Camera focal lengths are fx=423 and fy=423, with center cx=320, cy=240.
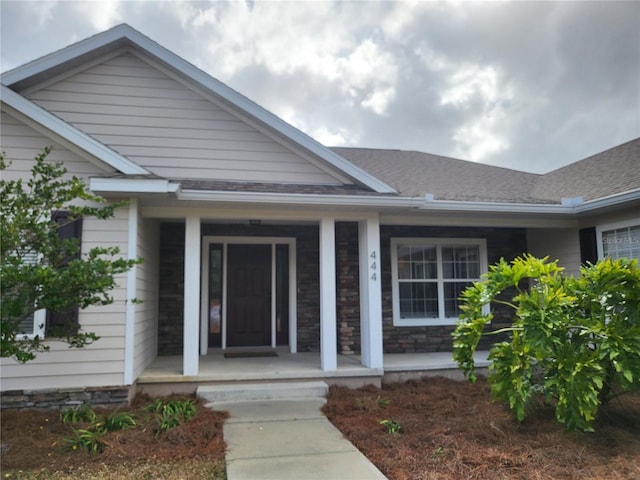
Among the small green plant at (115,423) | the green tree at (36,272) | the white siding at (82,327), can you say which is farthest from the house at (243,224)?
the green tree at (36,272)

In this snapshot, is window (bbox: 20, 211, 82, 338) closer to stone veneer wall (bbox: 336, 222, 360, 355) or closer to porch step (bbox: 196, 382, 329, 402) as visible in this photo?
porch step (bbox: 196, 382, 329, 402)

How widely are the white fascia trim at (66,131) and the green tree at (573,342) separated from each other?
424 centimetres

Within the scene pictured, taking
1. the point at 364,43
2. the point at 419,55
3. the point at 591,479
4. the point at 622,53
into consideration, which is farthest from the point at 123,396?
the point at 622,53

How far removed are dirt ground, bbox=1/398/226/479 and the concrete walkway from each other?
185mm

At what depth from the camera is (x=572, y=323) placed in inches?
147

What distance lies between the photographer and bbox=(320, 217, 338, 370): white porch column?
5.64 meters

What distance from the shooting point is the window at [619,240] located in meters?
6.11

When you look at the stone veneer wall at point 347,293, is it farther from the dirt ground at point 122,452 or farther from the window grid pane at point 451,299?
the dirt ground at point 122,452

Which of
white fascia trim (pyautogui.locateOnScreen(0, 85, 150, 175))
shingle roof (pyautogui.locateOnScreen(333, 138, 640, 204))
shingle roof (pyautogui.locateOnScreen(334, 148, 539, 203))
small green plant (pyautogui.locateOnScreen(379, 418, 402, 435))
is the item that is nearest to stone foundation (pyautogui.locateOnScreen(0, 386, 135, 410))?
white fascia trim (pyautogui.locateOnScreen(0, 85, 150, 175))

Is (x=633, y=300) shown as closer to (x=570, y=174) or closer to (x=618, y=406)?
(x=618, y=406)

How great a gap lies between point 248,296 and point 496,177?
5.68 m

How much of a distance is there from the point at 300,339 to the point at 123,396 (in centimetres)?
328

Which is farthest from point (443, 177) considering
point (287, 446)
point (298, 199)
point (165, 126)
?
point (287, 446)

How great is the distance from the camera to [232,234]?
750 cm
